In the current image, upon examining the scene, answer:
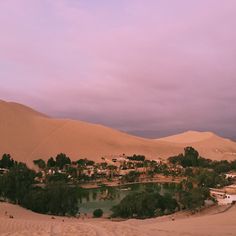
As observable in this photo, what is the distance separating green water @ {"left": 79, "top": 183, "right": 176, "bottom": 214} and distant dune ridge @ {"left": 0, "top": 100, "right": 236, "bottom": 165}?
31005 millimetres

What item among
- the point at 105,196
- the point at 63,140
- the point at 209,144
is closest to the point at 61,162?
the point at 105,196

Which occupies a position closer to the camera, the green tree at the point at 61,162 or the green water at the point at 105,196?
the green water at the point at 105,196

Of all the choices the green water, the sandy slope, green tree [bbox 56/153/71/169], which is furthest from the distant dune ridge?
the green water

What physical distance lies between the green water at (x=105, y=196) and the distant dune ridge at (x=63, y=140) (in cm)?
3100

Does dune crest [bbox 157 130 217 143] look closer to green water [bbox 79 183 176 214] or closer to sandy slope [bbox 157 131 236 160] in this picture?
sandy slope [bbox 157 131 236 160]

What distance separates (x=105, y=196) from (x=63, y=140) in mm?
54679

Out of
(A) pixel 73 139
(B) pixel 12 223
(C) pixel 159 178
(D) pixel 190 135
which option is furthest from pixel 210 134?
(B) pixel 12 223

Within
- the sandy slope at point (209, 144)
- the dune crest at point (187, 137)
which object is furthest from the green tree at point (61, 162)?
the dune crest at point (187, 137)

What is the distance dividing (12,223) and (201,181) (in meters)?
27.2

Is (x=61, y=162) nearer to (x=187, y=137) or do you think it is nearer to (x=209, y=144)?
(x=209, y=144)

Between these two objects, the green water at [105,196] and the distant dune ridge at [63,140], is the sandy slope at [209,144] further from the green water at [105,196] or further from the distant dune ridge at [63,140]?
the green water at [105,196]

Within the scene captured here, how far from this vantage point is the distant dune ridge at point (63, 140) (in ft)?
269

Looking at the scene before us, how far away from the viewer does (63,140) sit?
300 feet

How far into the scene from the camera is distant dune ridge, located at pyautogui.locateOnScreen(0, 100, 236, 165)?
82062mm
